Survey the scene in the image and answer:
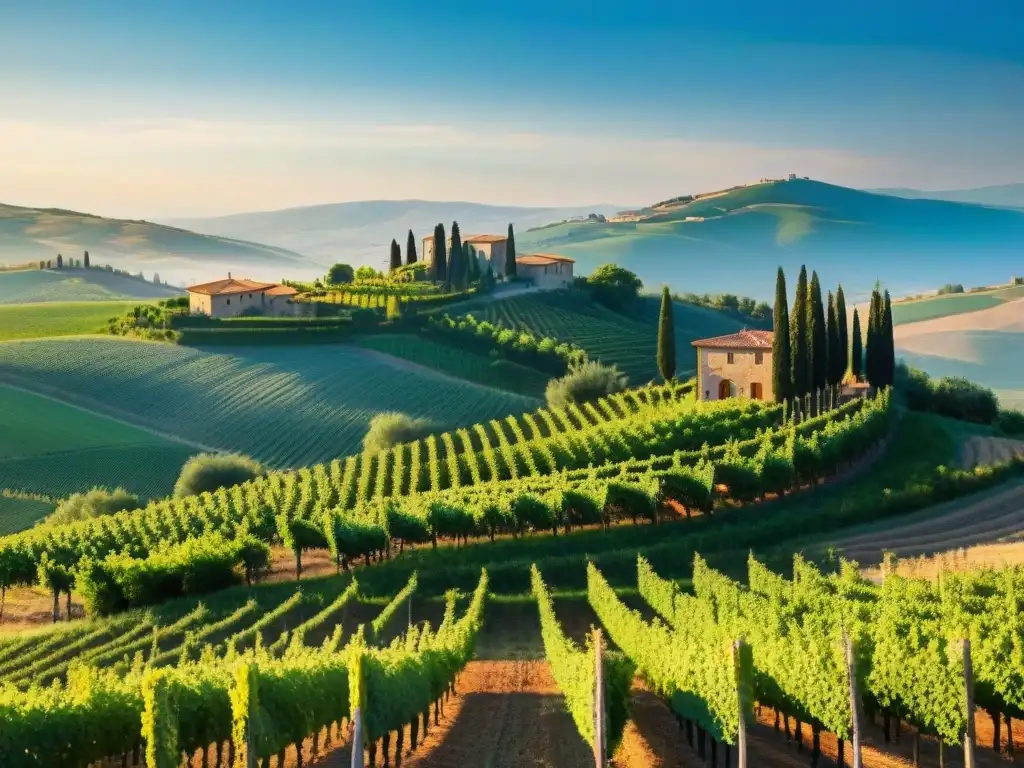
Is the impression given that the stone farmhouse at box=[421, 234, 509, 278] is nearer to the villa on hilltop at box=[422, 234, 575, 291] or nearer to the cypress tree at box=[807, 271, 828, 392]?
the villa on hilltop at box=[422, 234, 575, 291]

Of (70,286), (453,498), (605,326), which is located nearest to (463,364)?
(605,326)

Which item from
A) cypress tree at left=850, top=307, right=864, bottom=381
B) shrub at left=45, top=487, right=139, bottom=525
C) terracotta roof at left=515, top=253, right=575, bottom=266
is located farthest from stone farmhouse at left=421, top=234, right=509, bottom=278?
shrub at left=45, top=487, right=139, bottom=525

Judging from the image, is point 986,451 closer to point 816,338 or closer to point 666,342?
point 816,338

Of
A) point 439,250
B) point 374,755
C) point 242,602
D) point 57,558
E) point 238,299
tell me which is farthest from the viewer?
point 439,250

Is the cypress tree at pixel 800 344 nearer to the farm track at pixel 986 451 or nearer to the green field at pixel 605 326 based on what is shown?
the farm track at pixel 986 451

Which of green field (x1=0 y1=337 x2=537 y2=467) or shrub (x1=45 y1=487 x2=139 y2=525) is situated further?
green field (x1=0 y1=337 x2=537 y2=467)

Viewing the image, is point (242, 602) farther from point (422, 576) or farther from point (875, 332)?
point (875, 332)

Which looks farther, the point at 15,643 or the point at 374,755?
the point at 15,643

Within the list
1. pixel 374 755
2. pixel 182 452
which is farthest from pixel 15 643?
pixel 182 452
